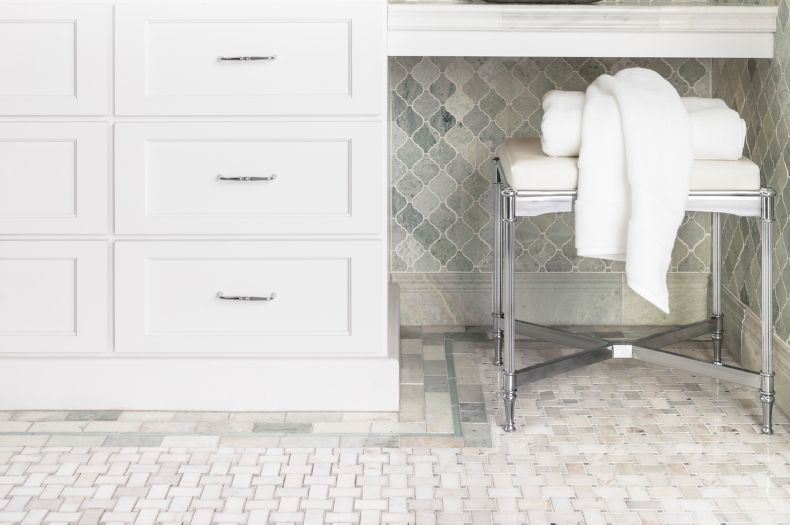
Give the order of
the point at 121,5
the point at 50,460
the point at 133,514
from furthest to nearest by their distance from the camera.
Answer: the point at 121,5 → the point at 50,460 → the point at 133,514

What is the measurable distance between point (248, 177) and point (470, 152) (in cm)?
80

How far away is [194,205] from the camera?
6.58 feet

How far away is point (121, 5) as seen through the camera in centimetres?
195

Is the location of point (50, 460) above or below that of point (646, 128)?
below

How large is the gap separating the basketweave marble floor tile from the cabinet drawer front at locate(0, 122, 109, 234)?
14.9 inches

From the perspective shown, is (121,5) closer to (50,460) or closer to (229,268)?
(229,268)

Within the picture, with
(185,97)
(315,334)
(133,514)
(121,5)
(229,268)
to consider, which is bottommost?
(133,514)

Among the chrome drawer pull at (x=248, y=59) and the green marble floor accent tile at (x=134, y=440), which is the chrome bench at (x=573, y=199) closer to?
the chrome drawer pull at (x=248, y=59)

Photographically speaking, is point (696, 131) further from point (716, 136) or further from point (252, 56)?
point (252, 56)

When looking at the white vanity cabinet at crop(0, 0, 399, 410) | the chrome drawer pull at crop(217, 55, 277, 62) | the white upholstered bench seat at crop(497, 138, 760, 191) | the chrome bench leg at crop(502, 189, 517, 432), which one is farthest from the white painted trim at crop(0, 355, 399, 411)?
the chrome drawer pull at crop(217, 55, 277, 62)

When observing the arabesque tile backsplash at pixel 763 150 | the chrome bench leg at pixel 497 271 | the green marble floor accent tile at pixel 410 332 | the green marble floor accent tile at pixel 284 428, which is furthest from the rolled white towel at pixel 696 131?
the green marble floor accent tile at pixel 410 332

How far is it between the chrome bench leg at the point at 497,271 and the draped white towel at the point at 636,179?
401 millimetres

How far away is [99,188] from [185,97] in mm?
246

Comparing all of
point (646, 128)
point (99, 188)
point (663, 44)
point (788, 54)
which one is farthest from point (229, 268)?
point (788, 54)
